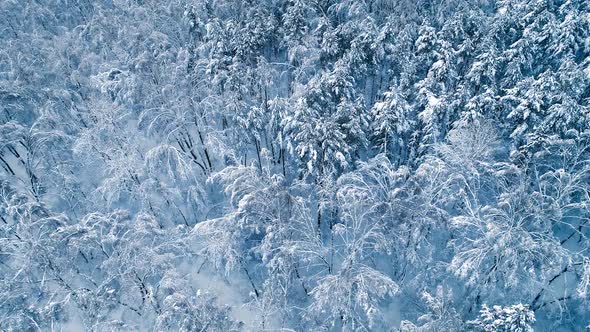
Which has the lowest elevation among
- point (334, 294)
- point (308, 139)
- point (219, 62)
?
point (334, 294)

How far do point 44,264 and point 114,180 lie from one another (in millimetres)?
5152

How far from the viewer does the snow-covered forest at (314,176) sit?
16891mm

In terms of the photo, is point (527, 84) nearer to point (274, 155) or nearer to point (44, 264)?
point (274, 155)

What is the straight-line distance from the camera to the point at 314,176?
20047 mm

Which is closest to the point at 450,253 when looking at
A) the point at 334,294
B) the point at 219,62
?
the point at 334,294

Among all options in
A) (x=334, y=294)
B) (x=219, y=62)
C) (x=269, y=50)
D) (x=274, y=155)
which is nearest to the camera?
(x=334, y=294)

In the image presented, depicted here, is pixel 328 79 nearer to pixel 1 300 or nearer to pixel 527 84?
pixel 527 84

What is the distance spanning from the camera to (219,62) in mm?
22438

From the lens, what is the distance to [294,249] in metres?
16.7

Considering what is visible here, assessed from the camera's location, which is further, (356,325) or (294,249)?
(356,325)

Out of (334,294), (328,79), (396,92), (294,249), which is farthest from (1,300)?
(396,92)

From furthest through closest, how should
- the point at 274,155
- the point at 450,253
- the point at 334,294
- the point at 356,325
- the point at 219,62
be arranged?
the point at 274,155 < the point at 219,62 < the point at 450,253 < the point at 356,325 < the point at 334,294

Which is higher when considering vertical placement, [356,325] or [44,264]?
[44,264]

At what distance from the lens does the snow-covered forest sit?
16891mm
